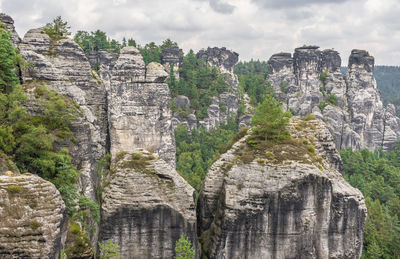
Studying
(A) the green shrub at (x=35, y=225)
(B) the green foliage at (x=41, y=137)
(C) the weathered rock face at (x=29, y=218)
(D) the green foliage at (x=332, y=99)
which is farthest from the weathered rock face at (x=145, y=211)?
(D) the green foliage at (x=332, y=99)

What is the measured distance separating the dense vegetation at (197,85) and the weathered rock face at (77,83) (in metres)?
37.3

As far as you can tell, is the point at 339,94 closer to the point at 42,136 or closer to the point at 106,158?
the point at 106,158

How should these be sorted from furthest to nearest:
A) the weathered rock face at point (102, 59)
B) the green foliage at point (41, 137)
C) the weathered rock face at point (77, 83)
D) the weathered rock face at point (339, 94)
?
1. the weathered rock face at point (339, 94)
2. the weathered rock face at point (102, 59)
3. the weathered rock face at point (77, 83)
4. the green foliage at point (41, 137)

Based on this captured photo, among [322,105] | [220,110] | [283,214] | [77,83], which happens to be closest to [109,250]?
[283,214]

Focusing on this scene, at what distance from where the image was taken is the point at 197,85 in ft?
279

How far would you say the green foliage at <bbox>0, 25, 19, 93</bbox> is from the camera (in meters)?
22.7

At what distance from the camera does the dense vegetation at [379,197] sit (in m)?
37.8

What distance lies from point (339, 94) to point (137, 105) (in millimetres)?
69026

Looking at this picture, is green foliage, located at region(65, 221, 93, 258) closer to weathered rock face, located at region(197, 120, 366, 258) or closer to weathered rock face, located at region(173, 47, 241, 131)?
weathered rock face, located at region(197, 120, 366, 258)

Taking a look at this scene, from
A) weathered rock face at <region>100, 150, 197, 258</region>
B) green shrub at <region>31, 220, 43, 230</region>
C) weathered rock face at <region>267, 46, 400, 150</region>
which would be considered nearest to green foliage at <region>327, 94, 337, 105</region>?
weathered rock face at <region>267, 46, 400, 150</region>

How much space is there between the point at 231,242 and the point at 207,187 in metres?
4.49

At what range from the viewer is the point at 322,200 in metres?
22.4

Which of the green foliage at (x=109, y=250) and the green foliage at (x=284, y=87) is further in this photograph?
the green foliage at (x=284, y=87)

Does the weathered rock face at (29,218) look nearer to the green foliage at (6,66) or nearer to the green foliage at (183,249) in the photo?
the green foliage at (183,249)
